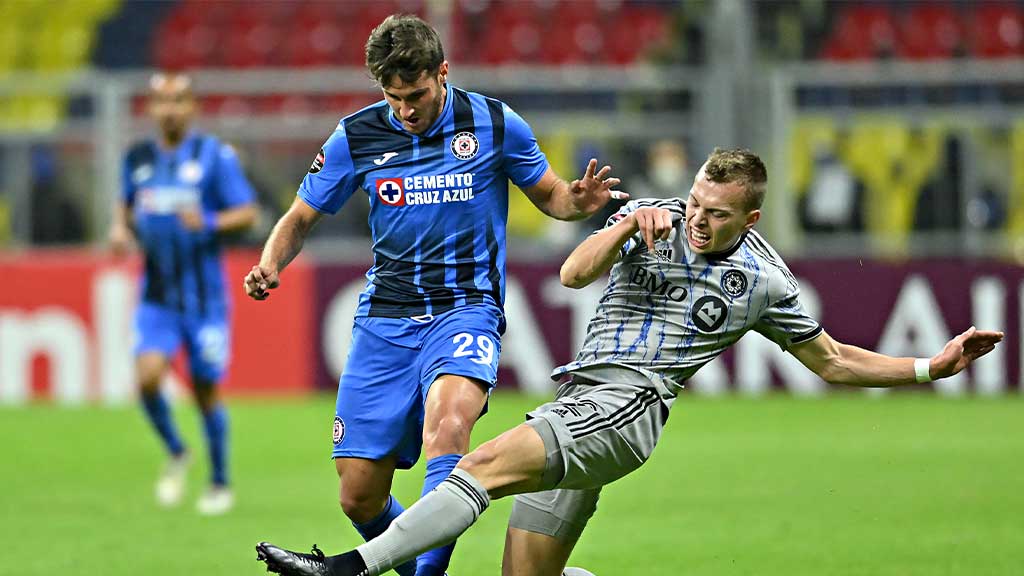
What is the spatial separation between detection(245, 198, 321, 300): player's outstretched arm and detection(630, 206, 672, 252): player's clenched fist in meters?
1.55

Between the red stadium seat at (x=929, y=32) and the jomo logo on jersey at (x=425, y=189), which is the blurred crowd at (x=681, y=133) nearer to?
the red stadium seat at (x=929, y=32)

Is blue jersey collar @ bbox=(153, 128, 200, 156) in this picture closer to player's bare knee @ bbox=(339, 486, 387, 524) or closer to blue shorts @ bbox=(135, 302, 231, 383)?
blue shorts @ bbox=(135, 302, 231, 383)

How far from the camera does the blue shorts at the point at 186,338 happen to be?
10.5 meters

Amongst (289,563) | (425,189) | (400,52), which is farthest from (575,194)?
(289,563)

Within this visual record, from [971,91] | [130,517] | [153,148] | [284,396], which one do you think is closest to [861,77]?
[971,91]

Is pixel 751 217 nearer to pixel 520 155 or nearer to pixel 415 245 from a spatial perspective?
pixel 520 155

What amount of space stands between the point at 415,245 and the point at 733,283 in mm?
1322

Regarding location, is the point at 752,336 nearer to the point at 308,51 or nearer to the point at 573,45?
the point at 573,45

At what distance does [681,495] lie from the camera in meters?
10.4

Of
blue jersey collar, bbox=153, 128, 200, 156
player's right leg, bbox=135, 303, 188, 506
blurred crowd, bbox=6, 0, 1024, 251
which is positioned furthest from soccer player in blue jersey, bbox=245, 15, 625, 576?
blurred crowd, bbox=6, 0, 1024, 251

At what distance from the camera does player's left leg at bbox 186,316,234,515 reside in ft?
33.9

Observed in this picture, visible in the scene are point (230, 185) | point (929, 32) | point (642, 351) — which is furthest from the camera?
point (929, 32)

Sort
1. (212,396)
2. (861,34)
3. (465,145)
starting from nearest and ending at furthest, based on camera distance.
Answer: (465,145) < (212,396) < (861,34)

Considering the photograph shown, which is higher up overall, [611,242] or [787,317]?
[611,242]
